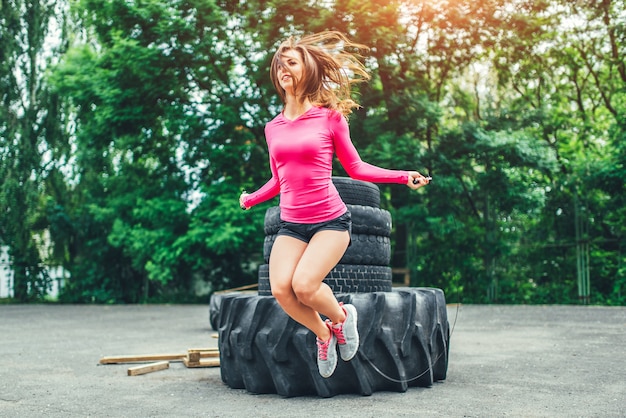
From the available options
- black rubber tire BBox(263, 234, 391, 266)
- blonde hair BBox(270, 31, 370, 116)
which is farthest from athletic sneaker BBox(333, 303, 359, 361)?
black rubber tire BBox(263, 234, 391, 266)

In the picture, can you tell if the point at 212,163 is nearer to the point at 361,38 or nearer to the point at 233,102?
the point at 233,102

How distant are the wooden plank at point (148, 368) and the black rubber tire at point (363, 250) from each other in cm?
159

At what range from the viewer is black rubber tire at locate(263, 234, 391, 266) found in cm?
523

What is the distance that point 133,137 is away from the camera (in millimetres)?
18641

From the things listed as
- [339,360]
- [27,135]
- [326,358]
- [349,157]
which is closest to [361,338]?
[339,360]

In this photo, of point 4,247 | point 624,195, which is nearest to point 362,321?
point 624,195

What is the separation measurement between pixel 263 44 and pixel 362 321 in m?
13.3

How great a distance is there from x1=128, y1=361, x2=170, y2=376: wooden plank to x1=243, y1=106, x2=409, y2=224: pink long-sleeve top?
2.94 metres

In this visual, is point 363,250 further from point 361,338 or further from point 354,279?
point 361,338

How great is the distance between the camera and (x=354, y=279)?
206 inches

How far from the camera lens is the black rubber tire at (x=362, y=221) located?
5.32 meters

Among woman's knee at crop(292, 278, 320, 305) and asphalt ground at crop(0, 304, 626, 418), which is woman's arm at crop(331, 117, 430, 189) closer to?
woman's knee at crop(292, 278, 320, 305)

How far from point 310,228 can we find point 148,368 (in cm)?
315

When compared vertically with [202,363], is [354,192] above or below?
above
